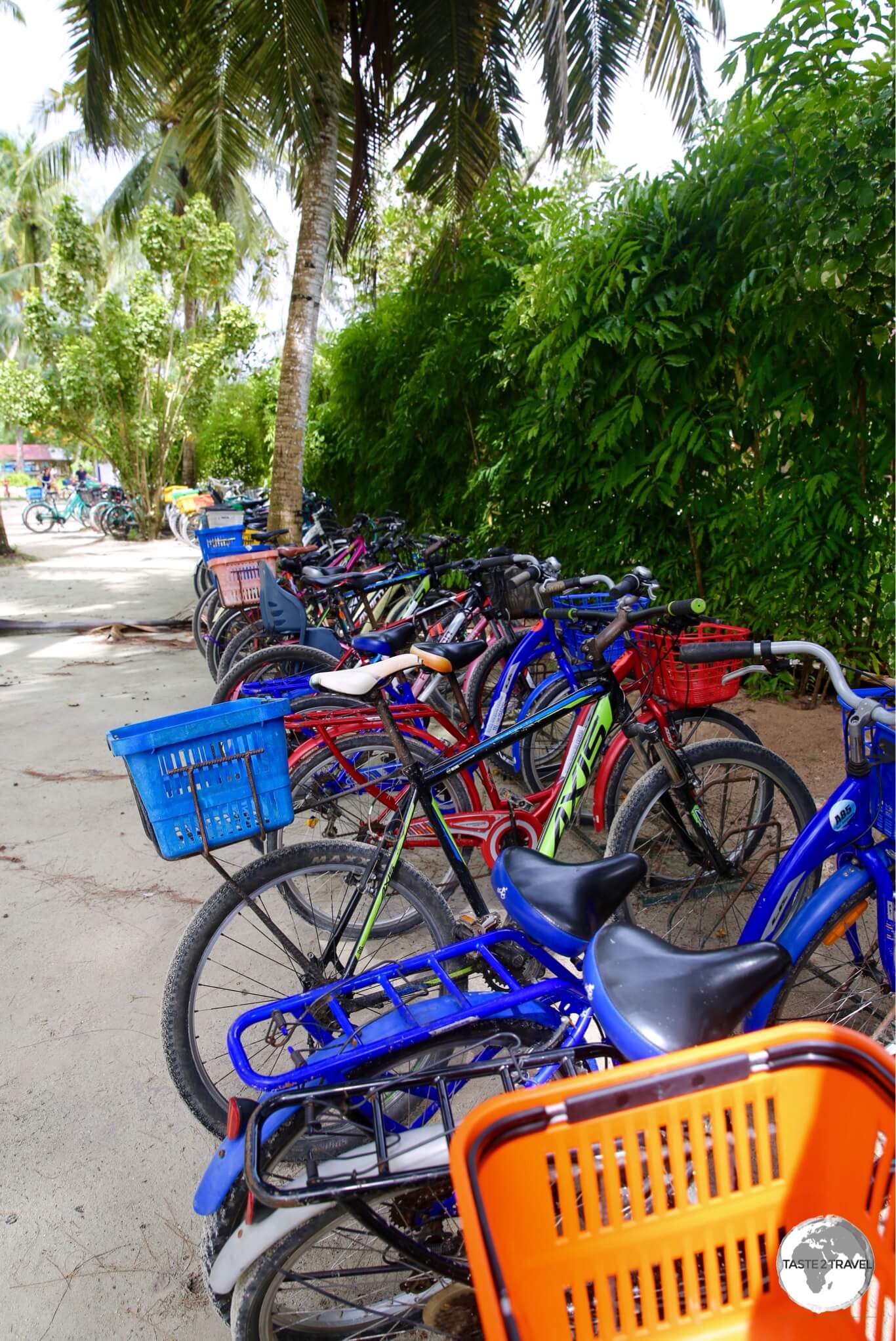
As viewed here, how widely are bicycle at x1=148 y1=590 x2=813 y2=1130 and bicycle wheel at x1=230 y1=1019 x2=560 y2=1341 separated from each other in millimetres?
405

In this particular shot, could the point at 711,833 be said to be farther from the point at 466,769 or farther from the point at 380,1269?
the point at 380,1269

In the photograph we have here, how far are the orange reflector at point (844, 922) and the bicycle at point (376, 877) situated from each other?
634 millimetres

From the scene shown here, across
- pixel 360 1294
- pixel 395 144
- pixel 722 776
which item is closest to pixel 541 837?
pixel 722 776

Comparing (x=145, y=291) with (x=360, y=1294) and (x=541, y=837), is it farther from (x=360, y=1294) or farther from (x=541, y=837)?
(x=360, y=1294)

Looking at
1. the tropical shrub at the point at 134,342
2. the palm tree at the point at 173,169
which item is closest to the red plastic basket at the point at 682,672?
the palm tree at the point at 173,169

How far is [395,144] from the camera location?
8.24 metres

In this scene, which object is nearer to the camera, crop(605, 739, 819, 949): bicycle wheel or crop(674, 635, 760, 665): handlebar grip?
crop(674, 635, 760, 665): handlebar grip

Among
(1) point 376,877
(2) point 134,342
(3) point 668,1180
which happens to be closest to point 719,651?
(1) point 376,877

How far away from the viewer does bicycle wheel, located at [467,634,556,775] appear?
11.2 ft

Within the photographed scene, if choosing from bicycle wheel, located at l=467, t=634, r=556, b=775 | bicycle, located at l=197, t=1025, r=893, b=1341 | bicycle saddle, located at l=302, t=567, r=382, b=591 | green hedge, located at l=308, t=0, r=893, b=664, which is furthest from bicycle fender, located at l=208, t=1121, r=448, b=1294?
green hedge, located at l=308, t=0, r=893, b=664

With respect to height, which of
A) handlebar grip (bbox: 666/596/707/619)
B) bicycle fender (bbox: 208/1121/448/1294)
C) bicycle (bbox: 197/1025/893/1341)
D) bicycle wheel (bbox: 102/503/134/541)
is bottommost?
bicycle fender (bbox: 208/1121/448/1294)

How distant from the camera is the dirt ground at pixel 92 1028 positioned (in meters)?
1.74

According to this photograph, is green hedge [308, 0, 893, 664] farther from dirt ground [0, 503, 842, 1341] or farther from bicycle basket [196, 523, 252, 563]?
bicycle basket [196, 523, 252, 563]

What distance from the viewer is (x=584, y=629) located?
10.1 ft
